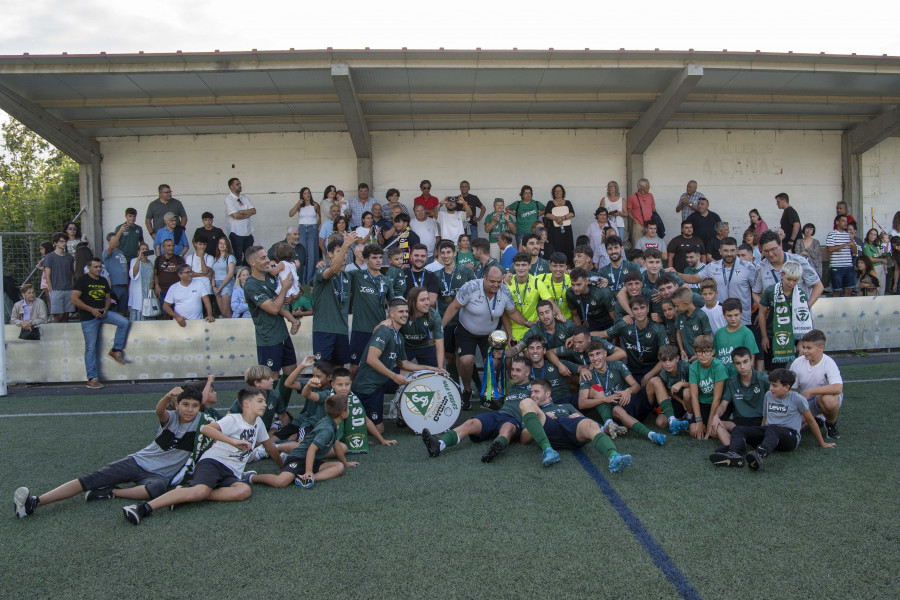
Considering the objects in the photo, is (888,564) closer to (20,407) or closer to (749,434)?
(749,434)

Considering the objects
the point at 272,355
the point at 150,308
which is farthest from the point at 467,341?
the point at 150,308

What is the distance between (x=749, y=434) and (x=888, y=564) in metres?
2.20

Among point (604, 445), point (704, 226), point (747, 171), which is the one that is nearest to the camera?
point (604, 445)

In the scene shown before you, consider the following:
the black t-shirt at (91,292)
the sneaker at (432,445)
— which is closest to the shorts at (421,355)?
the sneaker at (432,445)

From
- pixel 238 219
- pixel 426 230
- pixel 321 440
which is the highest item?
pixel 238 219

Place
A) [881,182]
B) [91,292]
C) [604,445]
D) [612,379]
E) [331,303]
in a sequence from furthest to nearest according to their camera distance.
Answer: [881,182] → [91,292] → [331,303] → [612,379] → [604,445]

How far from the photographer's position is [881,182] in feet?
51.0

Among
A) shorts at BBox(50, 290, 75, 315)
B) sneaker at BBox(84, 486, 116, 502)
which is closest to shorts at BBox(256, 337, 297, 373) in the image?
sneaker at BBox(84, 486, 116, 502)

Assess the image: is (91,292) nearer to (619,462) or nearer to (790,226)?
(619,462)

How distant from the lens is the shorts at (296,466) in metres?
5.46

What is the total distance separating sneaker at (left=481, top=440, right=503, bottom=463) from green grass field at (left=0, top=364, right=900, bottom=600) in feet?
0.33

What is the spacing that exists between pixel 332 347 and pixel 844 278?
1019 cm

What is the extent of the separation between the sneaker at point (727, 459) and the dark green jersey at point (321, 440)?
318cm

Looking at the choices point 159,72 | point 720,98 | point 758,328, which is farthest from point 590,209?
point 159,72
